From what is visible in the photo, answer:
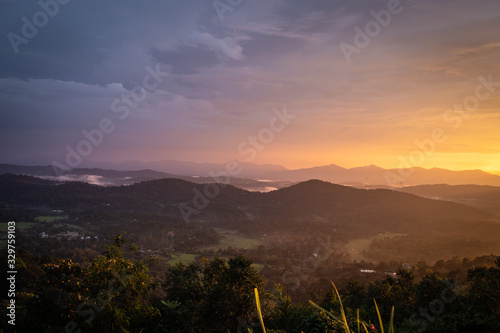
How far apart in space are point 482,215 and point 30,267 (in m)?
123

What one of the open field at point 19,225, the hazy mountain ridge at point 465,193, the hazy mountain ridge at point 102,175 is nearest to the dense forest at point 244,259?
the open field at point 19,225

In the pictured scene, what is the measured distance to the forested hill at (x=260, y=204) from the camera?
91.1 metres

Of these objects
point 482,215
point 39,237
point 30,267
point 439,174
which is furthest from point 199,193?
point 439,174

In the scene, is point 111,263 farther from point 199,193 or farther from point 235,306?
point 199,193

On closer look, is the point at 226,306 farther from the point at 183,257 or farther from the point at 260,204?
the point at 260,204

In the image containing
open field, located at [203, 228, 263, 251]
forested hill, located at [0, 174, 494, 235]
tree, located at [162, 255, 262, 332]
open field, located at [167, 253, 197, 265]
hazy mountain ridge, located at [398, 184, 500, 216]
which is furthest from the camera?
hazy mountain ridge, located at [398, 184, 500, 216]

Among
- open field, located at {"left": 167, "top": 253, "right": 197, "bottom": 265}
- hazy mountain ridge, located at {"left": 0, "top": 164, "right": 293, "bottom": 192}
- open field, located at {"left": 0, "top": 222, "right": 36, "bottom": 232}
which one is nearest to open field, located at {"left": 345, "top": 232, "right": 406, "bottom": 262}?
open field, located at {"left": 167, "top": 253, "right": 197, "bottom": 265}

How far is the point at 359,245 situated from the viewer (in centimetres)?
7188

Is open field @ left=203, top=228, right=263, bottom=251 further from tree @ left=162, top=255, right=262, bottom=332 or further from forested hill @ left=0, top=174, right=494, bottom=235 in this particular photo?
tree @ left=162, top=255, right=262, bottom=332

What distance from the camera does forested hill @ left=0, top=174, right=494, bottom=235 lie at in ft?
299

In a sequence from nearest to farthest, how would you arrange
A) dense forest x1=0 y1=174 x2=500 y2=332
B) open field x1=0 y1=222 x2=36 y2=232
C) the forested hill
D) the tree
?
dense forest x1=0 y1=174 x2=500 y2=332 → the tree → open field x1=0 y1=222 x2=36 y2=232 → the forested hill

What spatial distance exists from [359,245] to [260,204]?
57.4 metres

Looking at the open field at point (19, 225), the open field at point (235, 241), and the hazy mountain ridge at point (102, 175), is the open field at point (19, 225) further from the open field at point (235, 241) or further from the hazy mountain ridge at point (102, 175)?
the hazy mountain ridge at point (102, 175)

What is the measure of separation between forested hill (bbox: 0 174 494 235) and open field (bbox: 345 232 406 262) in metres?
5.89
